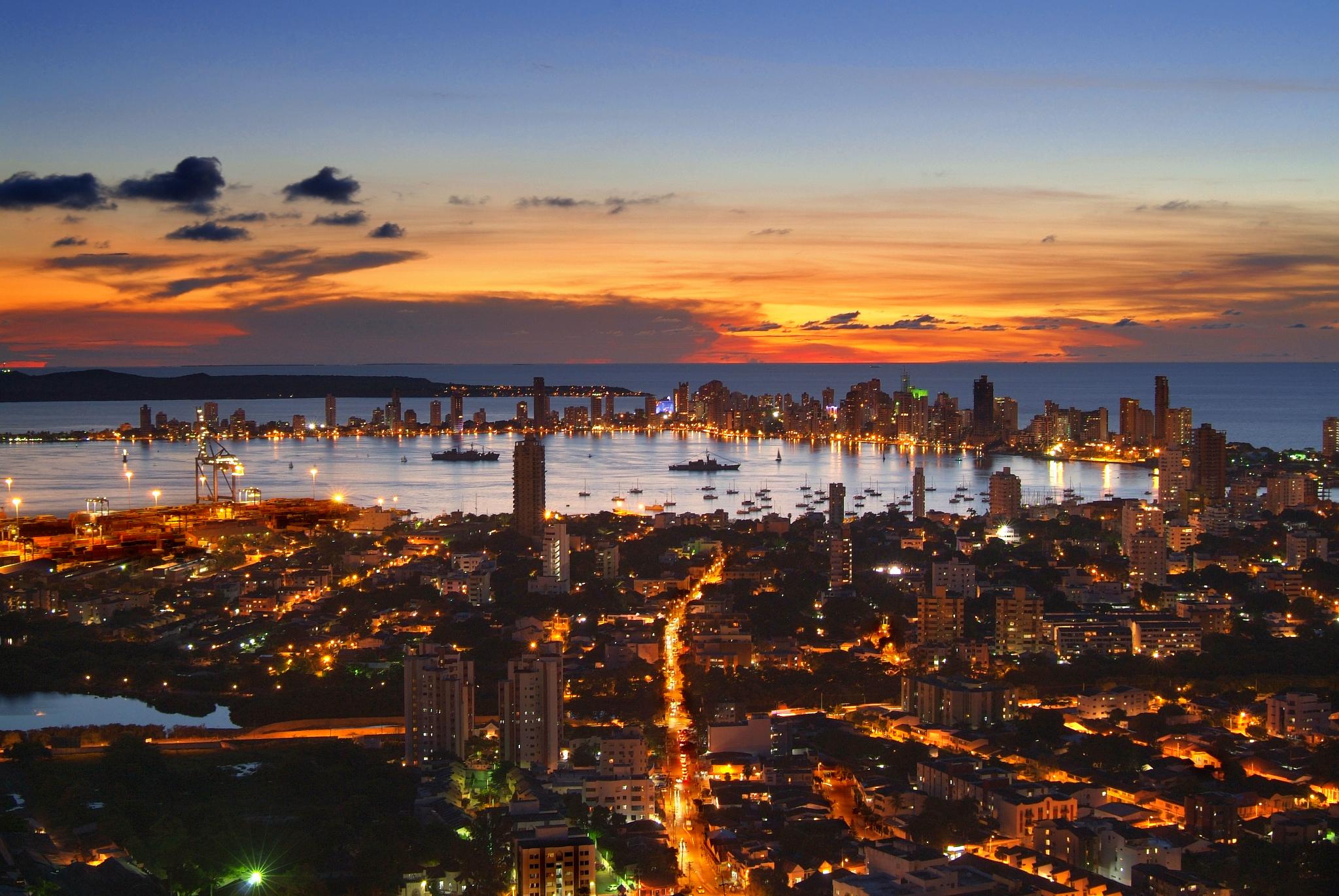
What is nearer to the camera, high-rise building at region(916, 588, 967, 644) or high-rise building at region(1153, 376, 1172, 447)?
high-rise building at region(916, 588, 967, 644)

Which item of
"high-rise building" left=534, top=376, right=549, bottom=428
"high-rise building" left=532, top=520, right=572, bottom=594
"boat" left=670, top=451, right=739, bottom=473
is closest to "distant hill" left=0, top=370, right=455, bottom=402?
"high-rise building" left=534, top=376, right=549, bottom=428

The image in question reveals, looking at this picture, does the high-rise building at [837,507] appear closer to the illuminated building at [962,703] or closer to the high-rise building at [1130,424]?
the illuminated building at [962,703]

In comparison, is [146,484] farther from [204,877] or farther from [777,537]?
[204,877]

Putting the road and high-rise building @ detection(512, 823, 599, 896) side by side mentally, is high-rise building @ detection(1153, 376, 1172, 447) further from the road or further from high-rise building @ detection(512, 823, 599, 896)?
high-rise building @ detection(512, 823, 599, 896)

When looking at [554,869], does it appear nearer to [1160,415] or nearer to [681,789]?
[681,789]

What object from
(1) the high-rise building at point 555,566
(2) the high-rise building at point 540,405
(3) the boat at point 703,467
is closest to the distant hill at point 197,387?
(2) the high-rise building at point 540,405

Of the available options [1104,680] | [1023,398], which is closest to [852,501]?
[1104,680]
